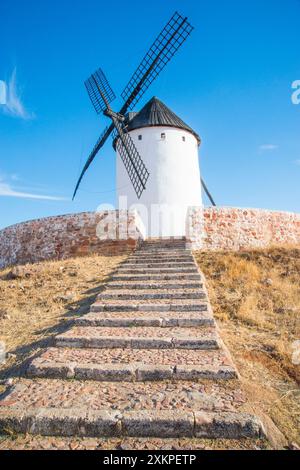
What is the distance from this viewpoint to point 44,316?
5.70 metres

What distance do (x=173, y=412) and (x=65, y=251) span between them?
912 centimetres

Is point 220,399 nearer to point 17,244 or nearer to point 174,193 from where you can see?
point 17,244

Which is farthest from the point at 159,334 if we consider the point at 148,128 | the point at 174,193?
the point at 148,128

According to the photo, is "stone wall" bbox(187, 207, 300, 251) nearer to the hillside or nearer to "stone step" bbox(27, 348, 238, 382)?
the hillside

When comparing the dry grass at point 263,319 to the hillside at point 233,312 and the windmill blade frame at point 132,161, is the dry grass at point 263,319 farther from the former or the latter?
the windmill blade frame at point 132,161

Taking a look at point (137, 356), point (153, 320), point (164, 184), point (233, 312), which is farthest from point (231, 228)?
point (137, 356)

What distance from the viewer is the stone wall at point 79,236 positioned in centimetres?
1077

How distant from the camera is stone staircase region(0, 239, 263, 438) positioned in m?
2.48

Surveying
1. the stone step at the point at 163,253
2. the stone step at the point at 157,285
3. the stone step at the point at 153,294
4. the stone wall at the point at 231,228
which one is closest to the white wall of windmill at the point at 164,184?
the stone wall at the point at 231,228

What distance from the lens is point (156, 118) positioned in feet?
49.6

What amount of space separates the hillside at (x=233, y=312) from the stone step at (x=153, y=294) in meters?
0.47

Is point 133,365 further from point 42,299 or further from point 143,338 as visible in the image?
point 42,299

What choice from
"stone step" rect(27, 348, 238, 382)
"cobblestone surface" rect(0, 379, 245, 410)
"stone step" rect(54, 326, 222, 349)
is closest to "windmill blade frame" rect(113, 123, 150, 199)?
"stone step" rect(54, 326, 222, 349)

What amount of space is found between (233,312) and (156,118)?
11.8m
